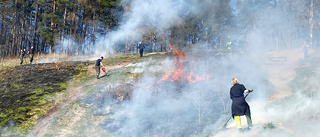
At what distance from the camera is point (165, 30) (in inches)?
1400

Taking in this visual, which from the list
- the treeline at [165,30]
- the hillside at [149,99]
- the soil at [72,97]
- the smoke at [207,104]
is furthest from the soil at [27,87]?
the treeline at [165,30]

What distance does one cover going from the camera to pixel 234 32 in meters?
44.7

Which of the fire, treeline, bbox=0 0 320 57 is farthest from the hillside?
treeline, bbox=0 0 320 57

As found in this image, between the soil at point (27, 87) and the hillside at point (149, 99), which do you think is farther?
the soil at point (27, 87)

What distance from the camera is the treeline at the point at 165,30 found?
110 feet

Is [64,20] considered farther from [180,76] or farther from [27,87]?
[180,76]

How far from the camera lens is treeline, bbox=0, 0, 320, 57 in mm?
33406

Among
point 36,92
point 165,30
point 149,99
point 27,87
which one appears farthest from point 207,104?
point 165,30

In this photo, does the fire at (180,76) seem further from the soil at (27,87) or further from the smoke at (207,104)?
the soil at (27,87)

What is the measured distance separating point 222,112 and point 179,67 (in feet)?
22.4

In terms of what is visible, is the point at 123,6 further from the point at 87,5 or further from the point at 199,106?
the point at 199,106

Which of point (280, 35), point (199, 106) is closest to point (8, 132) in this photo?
point (199, 106)

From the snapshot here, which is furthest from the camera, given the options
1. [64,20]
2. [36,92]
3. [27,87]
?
[64,20]

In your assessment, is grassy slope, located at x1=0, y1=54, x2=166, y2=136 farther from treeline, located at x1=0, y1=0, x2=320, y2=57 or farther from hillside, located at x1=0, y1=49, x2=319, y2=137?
treeline, located at x1=0, y1=0, x2=320, y2=57
